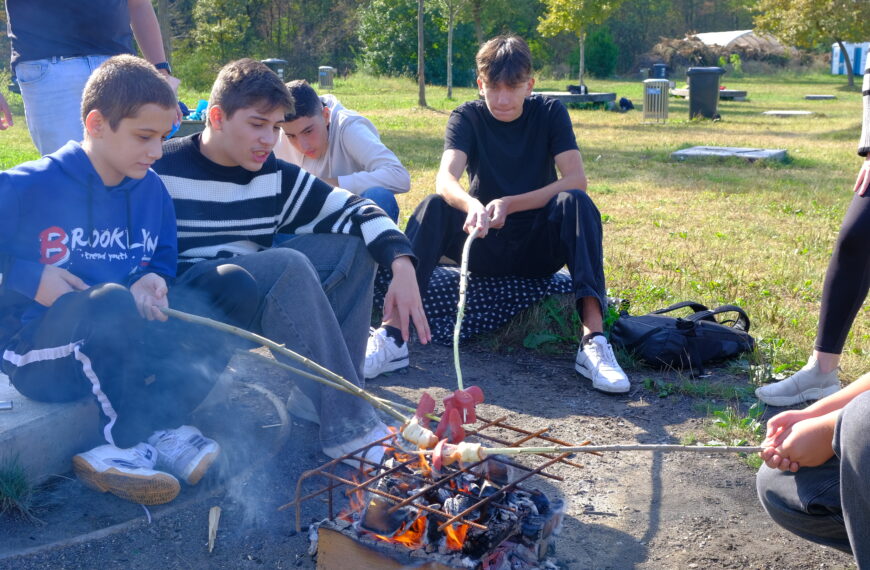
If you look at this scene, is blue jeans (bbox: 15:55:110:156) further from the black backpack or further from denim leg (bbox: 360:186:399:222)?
the black backpack

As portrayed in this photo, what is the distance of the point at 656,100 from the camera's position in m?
18.0

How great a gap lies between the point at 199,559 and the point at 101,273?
39.5 inches

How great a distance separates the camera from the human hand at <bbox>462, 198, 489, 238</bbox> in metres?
3.84

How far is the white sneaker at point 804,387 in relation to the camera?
358cm

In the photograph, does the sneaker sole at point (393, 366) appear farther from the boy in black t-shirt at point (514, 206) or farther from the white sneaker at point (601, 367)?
the white sneaker at point (601, 367)

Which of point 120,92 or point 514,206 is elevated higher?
point 120,92

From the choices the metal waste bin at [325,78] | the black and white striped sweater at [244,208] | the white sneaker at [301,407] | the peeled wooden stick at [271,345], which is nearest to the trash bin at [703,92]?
the metal waste bin at [325,78]

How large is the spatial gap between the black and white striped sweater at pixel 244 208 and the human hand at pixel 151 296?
316 millimetres

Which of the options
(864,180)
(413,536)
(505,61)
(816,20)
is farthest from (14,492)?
(816,20)

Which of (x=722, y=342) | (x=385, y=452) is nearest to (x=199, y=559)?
(x=385, y=452)

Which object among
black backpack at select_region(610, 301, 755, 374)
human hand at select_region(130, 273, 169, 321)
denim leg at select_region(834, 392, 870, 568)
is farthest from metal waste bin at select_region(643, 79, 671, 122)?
denim leg at select_region(834, 392, 870, 568)

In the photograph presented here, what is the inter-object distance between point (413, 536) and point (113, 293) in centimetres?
116

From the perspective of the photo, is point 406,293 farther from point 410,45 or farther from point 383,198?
point 410,45

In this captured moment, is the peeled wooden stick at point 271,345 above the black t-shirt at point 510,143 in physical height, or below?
below
